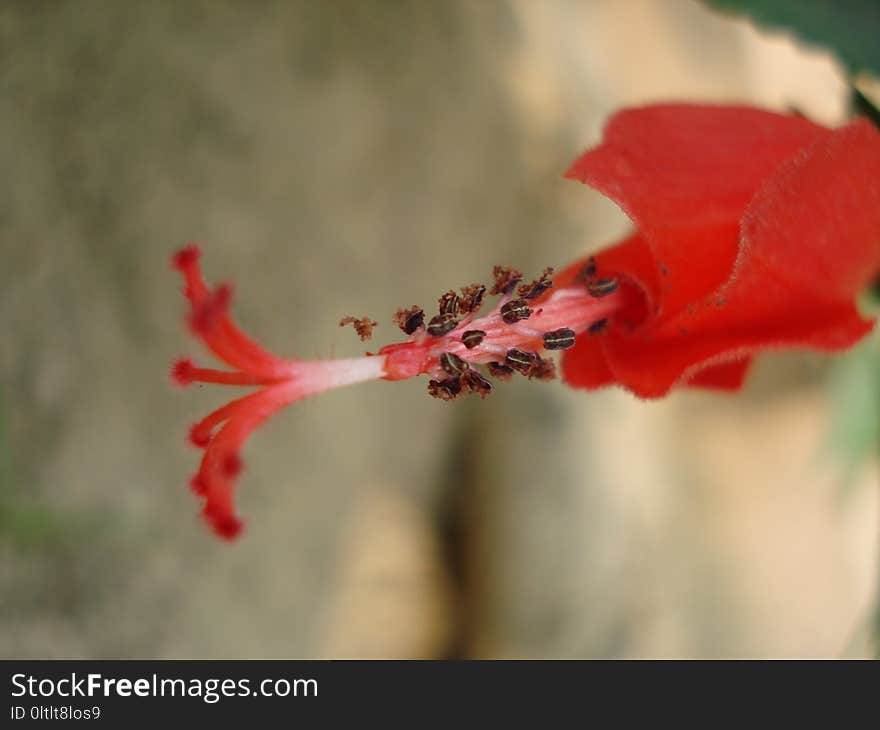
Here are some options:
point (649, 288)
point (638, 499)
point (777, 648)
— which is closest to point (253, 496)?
point (638, 499)

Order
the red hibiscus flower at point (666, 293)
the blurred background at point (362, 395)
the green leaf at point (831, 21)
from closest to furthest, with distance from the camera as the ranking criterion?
the red hibiscus flower at point (666, 293) → the green leaf at point (831, 21) → the blurred background at point (362, 395)

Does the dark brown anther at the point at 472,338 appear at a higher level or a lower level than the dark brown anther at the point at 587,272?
lower

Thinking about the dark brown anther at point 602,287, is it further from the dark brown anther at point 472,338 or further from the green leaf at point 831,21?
the green leaf at point 831,21

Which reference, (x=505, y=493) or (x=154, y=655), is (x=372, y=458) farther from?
(x=154, y=655)

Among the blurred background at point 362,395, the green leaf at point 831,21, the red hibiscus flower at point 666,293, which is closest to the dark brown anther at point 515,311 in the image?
the red hibiscus flower at point 666,293

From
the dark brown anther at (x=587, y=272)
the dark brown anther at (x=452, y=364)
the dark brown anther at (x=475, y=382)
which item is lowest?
the dark brown anther at (x=475, y=382)

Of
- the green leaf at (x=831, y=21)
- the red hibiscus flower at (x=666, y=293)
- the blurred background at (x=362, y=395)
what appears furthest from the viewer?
the blurred background at (x=362, y=395)

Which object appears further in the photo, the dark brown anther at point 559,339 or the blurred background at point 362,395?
the blurred background at point 362,395
